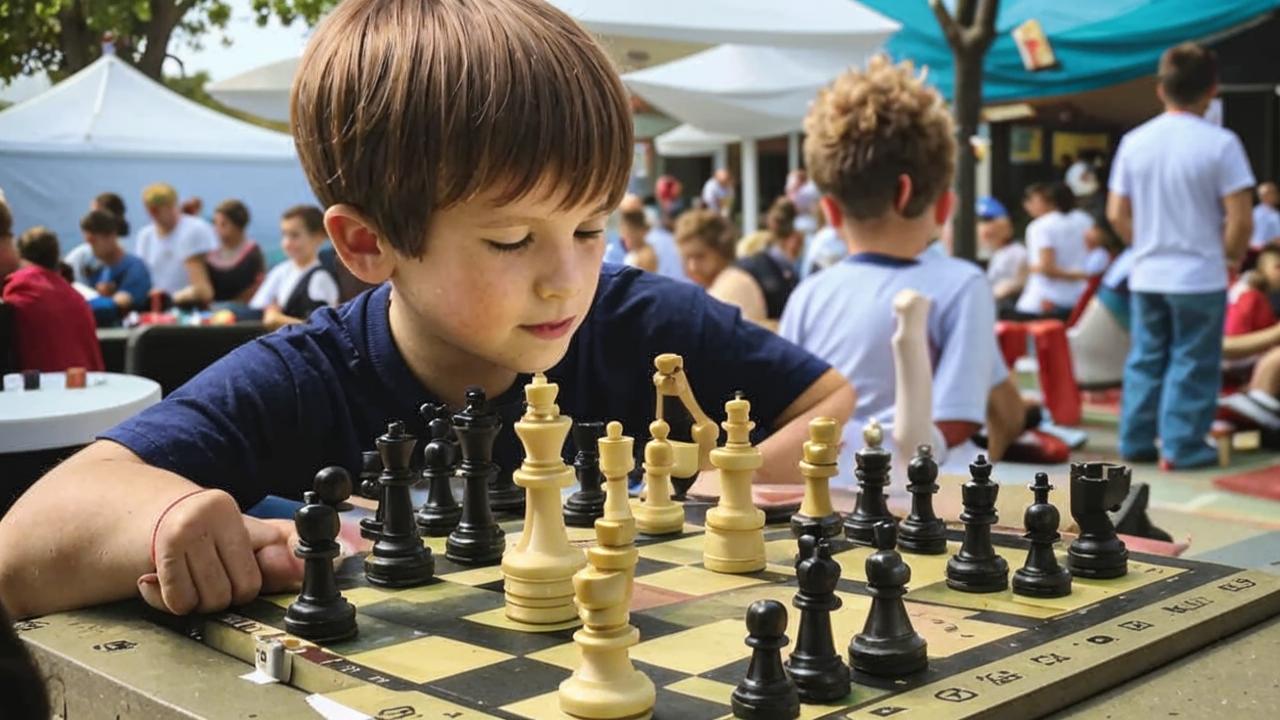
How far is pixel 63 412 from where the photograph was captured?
86.1 inches

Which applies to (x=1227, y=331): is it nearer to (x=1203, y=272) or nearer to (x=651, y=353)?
(x=1203, y=272)

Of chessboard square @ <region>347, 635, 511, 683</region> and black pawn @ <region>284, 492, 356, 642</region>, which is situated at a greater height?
black pawn @ <region>284, 492, 356, 642</region>

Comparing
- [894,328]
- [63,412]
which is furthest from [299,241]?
[63,412]

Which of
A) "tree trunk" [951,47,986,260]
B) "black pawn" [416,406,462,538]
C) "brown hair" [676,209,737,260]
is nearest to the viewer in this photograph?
"black pawn" [416,406,462,538]

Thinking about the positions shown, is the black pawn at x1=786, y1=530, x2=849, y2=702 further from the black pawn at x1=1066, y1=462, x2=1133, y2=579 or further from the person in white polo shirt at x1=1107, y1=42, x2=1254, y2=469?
the person in white polo shirt at x1=1107, y1=42, x2=1254, y2=469

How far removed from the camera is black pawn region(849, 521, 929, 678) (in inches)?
39.1

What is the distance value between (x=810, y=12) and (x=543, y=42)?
603cm

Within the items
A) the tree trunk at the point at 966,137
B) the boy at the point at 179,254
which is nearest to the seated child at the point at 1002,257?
the tree trunk at the point at 966,137

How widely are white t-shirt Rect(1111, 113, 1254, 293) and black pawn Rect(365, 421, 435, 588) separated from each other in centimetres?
495

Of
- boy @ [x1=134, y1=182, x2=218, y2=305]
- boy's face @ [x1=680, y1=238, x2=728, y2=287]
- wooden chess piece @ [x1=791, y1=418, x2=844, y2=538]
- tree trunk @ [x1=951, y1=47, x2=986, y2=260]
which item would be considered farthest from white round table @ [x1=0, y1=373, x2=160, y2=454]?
tree trunk @ [x1=951, y1=47, x2=986, y2=260]

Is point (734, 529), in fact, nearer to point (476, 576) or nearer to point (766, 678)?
point (476, 576)

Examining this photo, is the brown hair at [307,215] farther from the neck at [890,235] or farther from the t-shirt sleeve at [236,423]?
the t-shirt sleeve at [236,423]

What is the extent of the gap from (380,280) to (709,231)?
181 inches

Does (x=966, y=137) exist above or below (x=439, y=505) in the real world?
above
